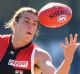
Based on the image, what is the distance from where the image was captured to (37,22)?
12.5 feet

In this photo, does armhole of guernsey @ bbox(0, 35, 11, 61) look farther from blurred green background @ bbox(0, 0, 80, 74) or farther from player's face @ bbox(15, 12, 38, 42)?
blurred green background @ bbox(0, 0, 80, 74)

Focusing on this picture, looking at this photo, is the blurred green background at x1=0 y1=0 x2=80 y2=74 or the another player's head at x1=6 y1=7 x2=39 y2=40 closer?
the another player's head at x1=6 y1=7 x2=39 y2=40

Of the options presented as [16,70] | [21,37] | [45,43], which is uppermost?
[21,37]

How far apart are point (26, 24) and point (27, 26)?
0.04m

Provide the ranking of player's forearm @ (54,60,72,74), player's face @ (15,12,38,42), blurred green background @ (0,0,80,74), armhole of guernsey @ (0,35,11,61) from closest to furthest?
player's forearm @ (54,60,72,74)
player's face @ (15,12,38,42)
armhole of guernsey @ (0,35,11,61)
blurred green background @ (0,0,80,74)

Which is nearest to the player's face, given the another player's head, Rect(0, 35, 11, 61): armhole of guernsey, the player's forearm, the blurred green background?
the another player's head

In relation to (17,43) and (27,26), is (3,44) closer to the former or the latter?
(17,43)

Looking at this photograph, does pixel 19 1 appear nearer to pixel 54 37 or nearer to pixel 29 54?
pixel 54 37

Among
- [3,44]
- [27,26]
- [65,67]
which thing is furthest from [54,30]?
[65,67]

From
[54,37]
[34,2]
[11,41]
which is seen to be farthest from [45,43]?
[11,41]

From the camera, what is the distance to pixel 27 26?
3.76 meters

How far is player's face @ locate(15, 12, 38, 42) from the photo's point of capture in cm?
372

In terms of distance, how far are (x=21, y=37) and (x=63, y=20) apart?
430 millimetres

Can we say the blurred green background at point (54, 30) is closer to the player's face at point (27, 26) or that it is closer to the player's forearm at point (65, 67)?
the player's face at point (27, 26)
